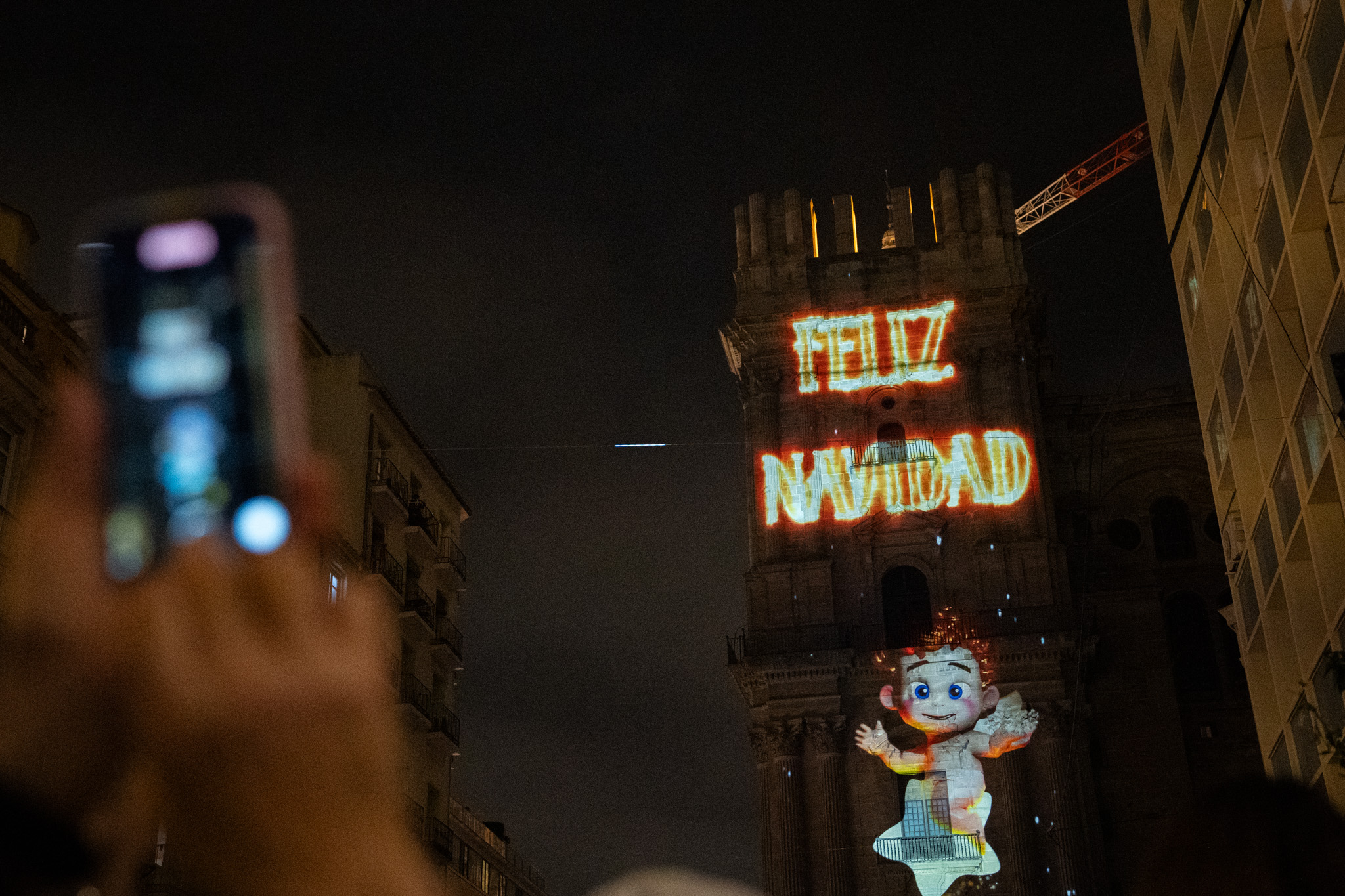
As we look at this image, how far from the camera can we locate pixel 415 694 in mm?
31234

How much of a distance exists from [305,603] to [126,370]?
376 mm

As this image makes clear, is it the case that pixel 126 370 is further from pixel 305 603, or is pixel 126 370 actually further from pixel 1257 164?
pixel 1257 164

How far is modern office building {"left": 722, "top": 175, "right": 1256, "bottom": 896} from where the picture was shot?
3712 centimetres

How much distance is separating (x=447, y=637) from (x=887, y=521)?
41.9 feet

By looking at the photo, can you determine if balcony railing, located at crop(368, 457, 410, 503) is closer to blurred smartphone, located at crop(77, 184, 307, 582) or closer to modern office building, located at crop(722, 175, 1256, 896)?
modern office building, located at crop(722, 175, 1256, 896)

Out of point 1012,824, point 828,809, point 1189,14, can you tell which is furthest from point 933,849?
point 1189,14

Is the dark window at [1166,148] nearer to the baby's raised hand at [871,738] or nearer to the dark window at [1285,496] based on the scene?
the dark window at [1285,496]

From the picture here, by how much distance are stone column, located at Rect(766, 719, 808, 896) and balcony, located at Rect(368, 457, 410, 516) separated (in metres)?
11.9

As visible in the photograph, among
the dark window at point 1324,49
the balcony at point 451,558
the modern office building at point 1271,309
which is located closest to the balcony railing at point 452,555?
the balcony at point 451,558

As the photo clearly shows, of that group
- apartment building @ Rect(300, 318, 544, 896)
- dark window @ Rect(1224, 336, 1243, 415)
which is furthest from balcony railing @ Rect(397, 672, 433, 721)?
dark window @ Rect(1224, 336, 1243, 415)

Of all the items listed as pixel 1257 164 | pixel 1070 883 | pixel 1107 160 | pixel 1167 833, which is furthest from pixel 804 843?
pixel 1107 160

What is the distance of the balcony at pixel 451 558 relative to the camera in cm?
3491

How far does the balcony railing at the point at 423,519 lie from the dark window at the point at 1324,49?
21.0m

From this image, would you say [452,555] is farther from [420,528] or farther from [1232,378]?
[1232,378]
